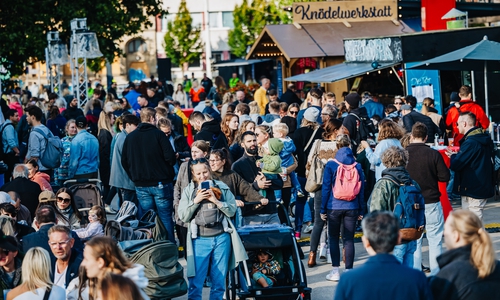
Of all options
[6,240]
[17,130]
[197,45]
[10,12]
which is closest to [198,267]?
[6,240]

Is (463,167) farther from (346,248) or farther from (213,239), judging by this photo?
(213,239)

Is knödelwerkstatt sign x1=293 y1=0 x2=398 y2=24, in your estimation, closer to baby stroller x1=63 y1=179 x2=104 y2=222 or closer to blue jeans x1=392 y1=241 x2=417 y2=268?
baby stroller x1=63 y1=179 x2=104 y2=222

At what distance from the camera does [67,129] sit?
13.6 m

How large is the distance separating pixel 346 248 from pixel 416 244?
0.96 metres

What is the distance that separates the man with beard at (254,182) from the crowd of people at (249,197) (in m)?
0.01

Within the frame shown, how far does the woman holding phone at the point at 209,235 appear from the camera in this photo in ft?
27.0

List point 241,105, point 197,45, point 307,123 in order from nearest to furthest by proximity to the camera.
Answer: point 307,123, point 241,105, point 197,45

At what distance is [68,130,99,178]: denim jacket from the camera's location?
44.0 ft

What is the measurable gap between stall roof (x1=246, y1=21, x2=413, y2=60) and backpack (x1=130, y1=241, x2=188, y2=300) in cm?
1807

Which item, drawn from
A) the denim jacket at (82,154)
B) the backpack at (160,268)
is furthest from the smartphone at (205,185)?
the denim jacket at (82,154)

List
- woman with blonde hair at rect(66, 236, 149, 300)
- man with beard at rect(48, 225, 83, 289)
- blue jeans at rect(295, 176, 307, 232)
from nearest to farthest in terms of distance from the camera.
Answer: woman with blonde hair at rect(66, 236, 149, 300)
man with beard at rect(48, 225, 83, 289)
blue jeans at rect(295, 176, 307, 232)

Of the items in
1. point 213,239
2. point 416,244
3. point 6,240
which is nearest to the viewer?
point 6,240

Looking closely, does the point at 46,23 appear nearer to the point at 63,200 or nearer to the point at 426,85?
the point at 426,85

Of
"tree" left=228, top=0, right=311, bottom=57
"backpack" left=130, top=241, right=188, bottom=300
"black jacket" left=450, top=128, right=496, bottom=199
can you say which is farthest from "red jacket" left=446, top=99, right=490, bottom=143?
"tree" left=228, top=0, right=311, bottom=57
